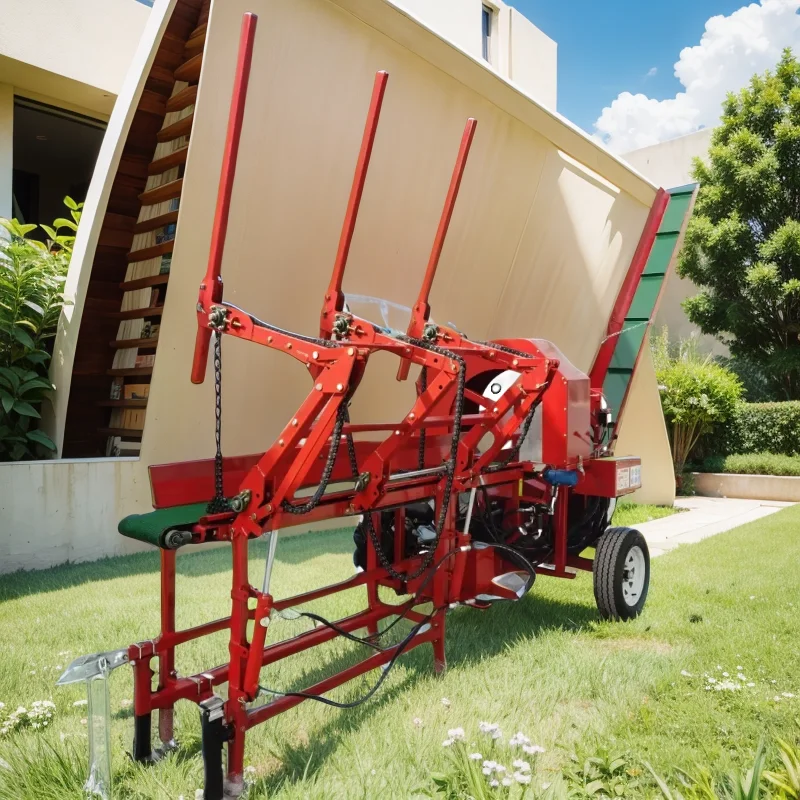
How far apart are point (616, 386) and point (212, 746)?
678 cm

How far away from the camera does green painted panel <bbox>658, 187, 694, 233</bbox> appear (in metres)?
8.24

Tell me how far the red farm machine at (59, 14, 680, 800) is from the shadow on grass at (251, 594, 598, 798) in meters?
0.14

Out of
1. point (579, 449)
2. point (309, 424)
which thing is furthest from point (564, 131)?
point (309, 424)

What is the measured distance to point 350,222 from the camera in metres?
3.54

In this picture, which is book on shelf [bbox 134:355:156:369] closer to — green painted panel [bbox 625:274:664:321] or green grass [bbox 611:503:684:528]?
green grass [bbox 611:503:684:528]

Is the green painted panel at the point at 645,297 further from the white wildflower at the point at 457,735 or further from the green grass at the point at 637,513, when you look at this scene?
the white wildflower at the point at 457,735

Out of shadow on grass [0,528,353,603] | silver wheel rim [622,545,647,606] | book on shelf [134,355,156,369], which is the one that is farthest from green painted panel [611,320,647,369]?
book on shelf [134,355,156,369]

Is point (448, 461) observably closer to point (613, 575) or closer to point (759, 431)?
point (613, 575)

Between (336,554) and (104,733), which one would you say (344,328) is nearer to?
(104,733)

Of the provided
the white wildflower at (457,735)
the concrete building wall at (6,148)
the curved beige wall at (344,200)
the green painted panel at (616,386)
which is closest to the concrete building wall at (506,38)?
→ the curved beige wall at (344,200)

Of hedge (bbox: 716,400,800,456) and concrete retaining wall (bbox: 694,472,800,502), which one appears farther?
hedge (bbox: 716,400,800,456)

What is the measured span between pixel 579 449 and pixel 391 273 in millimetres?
3104

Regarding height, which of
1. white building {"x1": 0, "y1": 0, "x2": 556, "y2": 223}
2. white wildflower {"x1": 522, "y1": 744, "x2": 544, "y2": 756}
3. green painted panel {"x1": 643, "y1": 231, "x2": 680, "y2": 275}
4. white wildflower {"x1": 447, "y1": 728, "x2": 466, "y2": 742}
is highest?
white building {"x1": 0, "y1": 0, "x2": 556, "y2": 223}

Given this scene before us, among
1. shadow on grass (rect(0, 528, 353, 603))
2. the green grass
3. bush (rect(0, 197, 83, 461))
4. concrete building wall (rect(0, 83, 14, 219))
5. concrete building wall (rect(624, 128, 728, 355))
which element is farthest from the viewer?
concrete building wall (rect(624, 128, 728, 355))
